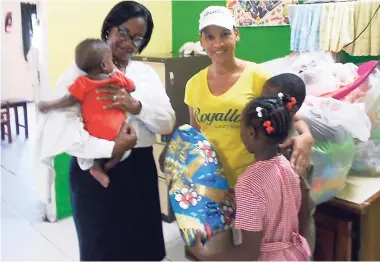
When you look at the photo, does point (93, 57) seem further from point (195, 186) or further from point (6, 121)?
point (6, 121)

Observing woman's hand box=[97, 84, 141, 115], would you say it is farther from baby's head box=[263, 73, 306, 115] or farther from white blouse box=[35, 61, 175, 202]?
baby's head box=[263, 73, 306, 115]

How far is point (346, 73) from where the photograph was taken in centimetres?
169

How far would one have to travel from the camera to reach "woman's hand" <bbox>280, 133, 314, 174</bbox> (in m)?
1.09

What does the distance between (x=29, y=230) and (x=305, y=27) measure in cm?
225

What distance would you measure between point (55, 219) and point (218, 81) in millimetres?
2025

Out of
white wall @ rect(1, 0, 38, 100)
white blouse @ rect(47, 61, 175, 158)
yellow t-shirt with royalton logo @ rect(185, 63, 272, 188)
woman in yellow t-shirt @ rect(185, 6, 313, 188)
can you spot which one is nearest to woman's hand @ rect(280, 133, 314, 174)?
woman in yellow t-shirt @ rect(185, 6, 313, 188)

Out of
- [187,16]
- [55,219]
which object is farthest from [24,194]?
[187,16]

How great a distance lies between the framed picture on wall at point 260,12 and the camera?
2.40 m

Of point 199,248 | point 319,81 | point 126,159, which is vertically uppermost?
point 319,81

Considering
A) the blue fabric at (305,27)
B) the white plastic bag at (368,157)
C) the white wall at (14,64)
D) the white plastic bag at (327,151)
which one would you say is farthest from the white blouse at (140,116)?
the white wall at (14,64)

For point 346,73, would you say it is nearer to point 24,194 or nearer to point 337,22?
point 337,22

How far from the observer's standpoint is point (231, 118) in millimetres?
1188

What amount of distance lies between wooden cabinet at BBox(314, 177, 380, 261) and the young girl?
39cm

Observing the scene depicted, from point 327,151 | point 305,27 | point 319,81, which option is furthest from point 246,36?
point 327,151
